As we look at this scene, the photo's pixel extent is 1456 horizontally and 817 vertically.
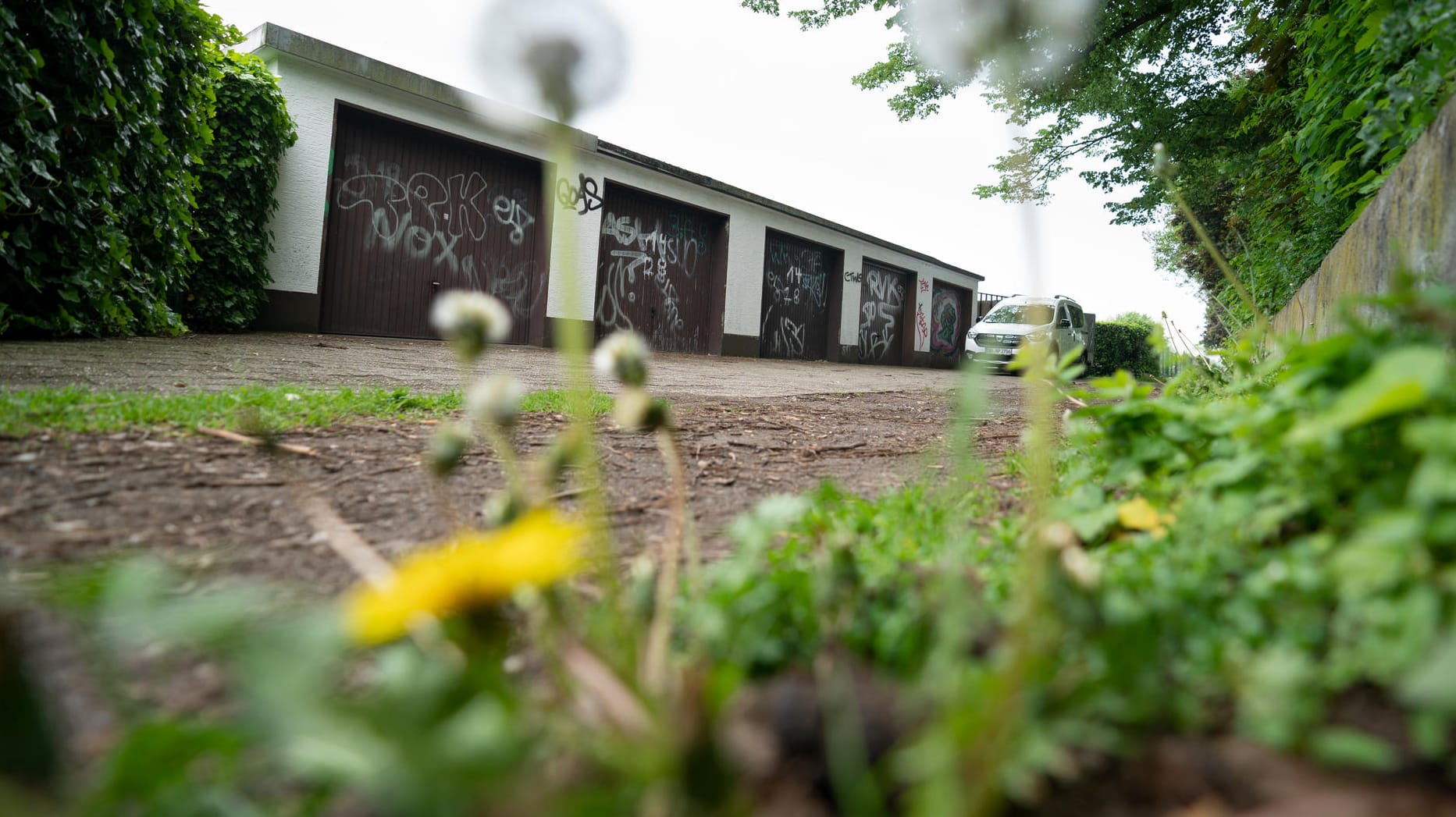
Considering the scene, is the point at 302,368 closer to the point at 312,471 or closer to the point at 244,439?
the point at 244,439

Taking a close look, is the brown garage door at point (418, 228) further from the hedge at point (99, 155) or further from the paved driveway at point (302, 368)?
the hedge at point (99, 155)

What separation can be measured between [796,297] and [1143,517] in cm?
1405

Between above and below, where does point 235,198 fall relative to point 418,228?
below

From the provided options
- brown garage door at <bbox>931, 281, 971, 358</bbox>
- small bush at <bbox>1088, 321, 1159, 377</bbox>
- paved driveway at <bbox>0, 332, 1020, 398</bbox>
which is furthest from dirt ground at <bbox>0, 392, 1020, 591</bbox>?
small bush at <bbox>1088, 321, 1159, 377</bbox>

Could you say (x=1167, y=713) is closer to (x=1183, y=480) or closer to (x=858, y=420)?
(x=1183, y=480)

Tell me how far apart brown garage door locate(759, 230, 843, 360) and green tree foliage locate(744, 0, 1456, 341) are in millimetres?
3807

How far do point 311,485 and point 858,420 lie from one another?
272 cm

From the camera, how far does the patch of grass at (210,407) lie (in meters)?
2.02

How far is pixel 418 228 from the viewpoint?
9148 mm

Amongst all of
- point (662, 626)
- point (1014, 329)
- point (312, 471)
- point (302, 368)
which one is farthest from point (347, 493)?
point (1014, 329)

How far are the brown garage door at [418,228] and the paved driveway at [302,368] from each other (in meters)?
0.70

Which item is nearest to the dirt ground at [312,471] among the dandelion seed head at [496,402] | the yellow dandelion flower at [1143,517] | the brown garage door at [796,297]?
the dandelion seed head at [496,402]

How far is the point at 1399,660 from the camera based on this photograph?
25.4 inches

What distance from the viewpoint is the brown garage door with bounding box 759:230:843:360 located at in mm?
14297
